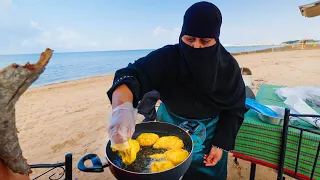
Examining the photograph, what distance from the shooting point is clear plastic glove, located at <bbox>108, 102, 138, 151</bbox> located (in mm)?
1045

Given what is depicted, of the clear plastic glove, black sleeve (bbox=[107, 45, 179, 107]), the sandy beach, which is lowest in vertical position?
the sandy beach

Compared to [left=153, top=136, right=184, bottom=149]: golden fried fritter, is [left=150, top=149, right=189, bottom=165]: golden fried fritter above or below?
below

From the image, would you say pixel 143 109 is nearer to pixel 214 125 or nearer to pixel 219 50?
pixel 214 125

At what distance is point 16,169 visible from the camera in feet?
3.06

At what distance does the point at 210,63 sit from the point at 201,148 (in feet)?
2.46

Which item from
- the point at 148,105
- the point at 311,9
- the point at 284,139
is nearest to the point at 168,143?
the point at 284,139

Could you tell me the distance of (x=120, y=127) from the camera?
105cm

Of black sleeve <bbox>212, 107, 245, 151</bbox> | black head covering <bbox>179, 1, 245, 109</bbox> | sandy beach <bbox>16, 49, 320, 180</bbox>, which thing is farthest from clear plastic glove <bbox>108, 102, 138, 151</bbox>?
sandy beach <bbox>16, 49, 320, 180</bbox>

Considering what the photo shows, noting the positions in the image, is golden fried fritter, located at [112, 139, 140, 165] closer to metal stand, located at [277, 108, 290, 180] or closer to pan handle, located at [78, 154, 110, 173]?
pan handle, located at [78, 154, 110, 173]

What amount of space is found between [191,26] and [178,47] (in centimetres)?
25

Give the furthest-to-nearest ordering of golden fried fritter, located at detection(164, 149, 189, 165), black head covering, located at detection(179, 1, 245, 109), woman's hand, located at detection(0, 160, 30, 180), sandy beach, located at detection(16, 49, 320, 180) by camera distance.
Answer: sandy beach, located at detection(16, 49, 320, 180) < black head covering, located at detection(179, 1, 245, 109) < golden fried fritter, located at detection(164, 149, 189, 165) < woman's hand, located at detection(0, 160, 30, 180)

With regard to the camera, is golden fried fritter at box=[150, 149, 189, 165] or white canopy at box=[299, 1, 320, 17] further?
white canopy at box=[299, 1, 320, 17]

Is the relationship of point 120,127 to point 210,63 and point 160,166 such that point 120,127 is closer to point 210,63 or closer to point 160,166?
point 160,166

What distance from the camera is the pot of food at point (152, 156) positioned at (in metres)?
1.09
